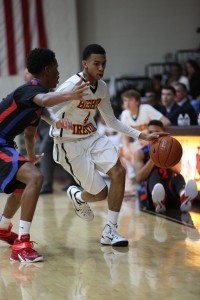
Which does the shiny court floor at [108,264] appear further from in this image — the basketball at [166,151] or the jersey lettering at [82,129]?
the jersey lettering at [82,129]

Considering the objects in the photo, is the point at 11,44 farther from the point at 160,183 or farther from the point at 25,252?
the point at 25,252

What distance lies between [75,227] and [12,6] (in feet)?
25.0

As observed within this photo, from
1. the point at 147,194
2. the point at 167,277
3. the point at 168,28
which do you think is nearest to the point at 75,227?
the point at 147,194

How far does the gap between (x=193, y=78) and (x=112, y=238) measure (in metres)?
7.43

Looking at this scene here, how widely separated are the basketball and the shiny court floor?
2.25 feet

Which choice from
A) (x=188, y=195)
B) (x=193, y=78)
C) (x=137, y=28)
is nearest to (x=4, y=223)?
(x=188, y=195)

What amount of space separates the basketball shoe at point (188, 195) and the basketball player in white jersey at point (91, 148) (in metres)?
1.74

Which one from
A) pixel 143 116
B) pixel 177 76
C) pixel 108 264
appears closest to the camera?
pixel 108 264

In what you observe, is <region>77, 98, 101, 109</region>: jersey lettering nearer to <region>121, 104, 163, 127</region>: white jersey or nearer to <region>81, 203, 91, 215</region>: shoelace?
<region>81, 203, 91, 215</region>: shoelace

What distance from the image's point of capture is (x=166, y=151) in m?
5.91

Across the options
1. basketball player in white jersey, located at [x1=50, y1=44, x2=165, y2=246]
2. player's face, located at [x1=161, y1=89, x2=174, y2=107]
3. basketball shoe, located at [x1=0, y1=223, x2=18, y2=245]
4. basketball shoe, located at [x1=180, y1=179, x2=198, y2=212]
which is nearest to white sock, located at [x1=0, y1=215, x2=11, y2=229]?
basketball shoe, located at [x1=0, y1=223, x2=18, y2=245]

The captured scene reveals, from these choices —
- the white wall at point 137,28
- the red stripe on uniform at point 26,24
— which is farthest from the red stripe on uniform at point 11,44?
the white wall at point 137,28

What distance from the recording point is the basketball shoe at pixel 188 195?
24.0 ft

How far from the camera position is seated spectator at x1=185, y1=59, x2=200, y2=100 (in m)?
12.4
